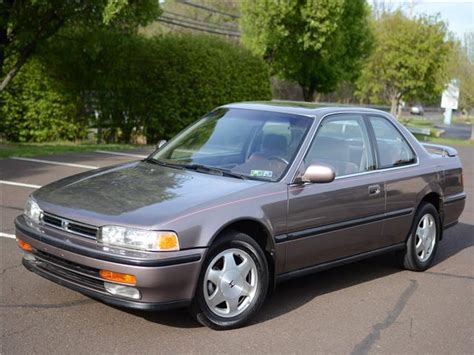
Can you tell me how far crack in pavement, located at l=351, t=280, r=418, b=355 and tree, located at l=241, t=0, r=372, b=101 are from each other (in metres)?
18.6

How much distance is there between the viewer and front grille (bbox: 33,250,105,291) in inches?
169

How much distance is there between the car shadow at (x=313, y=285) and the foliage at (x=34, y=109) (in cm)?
1173

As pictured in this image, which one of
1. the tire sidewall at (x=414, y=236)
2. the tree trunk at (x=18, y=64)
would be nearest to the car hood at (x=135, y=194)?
the tire sidewall at (x=414, y=236)

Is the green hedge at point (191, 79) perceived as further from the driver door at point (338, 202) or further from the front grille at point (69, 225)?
the front grille at point (69, 225)

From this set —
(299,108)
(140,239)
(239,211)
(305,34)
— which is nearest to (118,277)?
(140,239)

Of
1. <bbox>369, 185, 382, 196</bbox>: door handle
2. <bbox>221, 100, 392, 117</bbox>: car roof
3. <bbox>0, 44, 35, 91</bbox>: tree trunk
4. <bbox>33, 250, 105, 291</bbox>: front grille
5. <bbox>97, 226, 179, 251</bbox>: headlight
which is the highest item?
<bbox>0, 44, 35, 91</bbox>: tree trunk

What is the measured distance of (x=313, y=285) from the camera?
5.80 metres

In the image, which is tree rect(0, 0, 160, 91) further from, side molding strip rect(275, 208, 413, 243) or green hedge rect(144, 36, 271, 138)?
side molding strip rect(275, 208, 413, 243)

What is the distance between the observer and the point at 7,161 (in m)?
12.3

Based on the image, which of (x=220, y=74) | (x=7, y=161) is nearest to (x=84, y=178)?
(x=7, y=161)

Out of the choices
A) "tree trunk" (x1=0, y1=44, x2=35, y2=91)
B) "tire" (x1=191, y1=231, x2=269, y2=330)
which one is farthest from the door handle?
"tree trunk" (x1=0, y1=44, x2=35, y2=91)

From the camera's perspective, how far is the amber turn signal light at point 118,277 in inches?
162

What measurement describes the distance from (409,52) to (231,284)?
37885 millimetres

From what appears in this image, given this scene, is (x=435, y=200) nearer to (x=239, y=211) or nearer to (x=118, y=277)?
(x=239, y=211)
